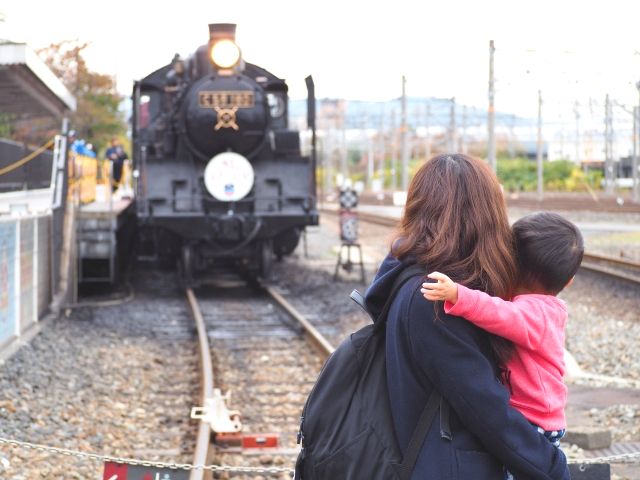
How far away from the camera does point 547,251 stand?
9.10ft

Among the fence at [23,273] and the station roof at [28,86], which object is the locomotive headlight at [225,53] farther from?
the fence at [23,273]

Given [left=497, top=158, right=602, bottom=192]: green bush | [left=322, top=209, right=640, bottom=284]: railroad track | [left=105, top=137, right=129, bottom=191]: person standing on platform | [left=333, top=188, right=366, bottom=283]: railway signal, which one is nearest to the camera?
[left=322, top=209, right=640, bottom=284]: railroad track

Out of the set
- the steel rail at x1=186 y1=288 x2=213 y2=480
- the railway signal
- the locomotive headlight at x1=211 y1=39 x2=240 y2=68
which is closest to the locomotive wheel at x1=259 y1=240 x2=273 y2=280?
the steel rail at x1=186 y1=288 x2=213 y2=480

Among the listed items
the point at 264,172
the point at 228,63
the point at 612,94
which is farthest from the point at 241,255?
the point at 612,94

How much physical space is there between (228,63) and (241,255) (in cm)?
291

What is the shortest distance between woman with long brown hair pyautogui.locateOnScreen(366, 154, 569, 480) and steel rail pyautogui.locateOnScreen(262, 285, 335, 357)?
6342mm

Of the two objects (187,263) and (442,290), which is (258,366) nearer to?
(187,263)

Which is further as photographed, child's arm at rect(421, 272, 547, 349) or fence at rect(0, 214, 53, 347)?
fence at rect(0, 214, 53, 347)

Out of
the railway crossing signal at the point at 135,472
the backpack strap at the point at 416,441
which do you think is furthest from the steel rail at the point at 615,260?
the backpack strap at the point at 416,441

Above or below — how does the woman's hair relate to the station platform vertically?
above

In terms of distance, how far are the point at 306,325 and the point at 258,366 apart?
1.95 meters

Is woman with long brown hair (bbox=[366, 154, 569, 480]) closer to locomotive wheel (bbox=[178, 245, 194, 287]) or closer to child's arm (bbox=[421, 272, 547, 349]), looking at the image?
child's arm (bbox=[421, 272, 547, 349])

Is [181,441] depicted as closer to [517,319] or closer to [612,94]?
[517,319]

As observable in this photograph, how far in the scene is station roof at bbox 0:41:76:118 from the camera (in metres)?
11.7
